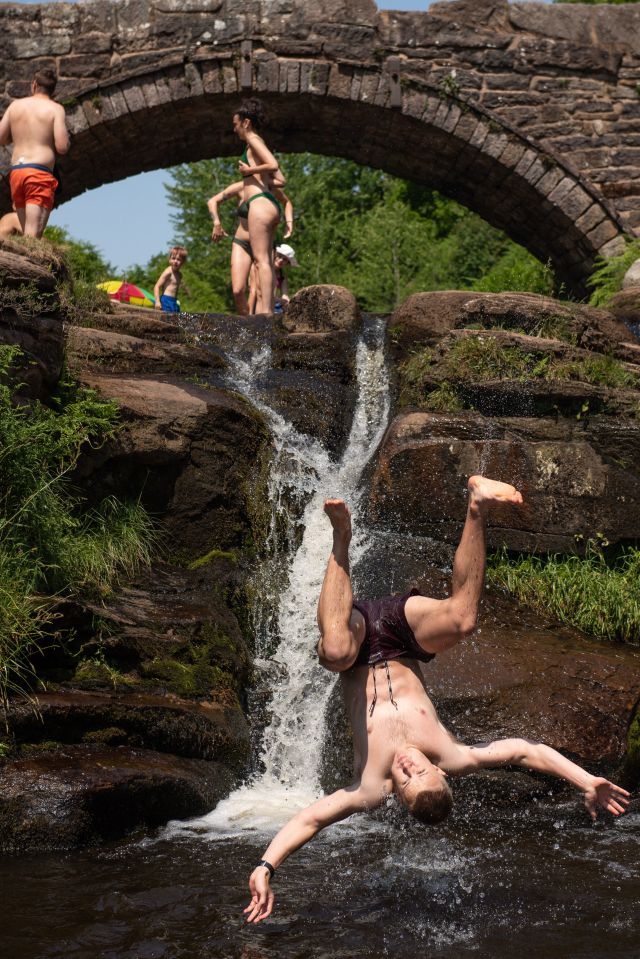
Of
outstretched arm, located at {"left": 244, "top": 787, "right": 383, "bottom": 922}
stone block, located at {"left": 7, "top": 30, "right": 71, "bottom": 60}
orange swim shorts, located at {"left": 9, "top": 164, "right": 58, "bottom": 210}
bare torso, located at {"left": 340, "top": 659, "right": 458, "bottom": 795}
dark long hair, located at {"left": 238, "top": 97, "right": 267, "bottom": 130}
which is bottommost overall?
outstretched arm, located at {"left": 244, "top": 787, "right": 383, "bottom": 922}

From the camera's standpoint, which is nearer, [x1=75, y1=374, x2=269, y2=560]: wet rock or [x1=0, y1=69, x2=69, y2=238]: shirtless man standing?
[x1=75, y1=374, x2=269, y2=560]: wet rock

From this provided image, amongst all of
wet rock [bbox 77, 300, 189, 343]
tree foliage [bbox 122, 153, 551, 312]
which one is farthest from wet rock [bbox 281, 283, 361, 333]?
Result: tree foliage [bbox 122, 153, 551, 312]

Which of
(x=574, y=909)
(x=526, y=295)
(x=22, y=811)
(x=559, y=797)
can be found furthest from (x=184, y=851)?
(x=526, y=295)

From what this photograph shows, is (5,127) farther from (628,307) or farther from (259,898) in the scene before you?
(259,898)

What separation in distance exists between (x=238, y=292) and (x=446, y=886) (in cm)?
898

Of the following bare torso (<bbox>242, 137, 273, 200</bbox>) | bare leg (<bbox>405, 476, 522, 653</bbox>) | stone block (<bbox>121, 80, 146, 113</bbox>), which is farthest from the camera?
stone block (<bbox>121, 80, 146, 113</bbox>)

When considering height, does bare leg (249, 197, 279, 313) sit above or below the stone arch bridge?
below

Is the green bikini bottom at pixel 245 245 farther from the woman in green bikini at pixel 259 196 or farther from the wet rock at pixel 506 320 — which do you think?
the wet rock at pixel 506 320

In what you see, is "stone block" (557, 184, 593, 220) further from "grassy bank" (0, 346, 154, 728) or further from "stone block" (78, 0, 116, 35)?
"grassy bank" (0, 346, 154, 728)

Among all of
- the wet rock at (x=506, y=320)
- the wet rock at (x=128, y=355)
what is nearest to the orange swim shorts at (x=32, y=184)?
the wet rock at (x=128, y=355)

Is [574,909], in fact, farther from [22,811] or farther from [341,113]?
[341,113]

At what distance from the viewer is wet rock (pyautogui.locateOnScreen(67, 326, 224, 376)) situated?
8.54 meters

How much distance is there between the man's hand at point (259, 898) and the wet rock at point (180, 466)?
3.98 m

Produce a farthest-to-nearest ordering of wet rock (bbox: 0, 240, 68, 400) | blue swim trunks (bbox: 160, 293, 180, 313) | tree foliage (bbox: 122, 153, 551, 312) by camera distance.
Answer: tree foliage (bbox: 122, 153, 551, 312)
blue swim trunks (bbox: 160, 293, 180, 313)
wet rock (bbox: 0, 240, 68, 400)
